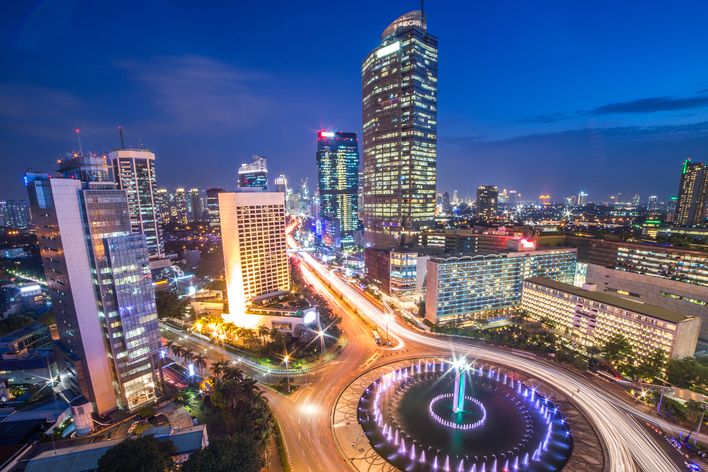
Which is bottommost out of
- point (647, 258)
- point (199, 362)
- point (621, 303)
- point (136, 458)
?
point (199, 362)

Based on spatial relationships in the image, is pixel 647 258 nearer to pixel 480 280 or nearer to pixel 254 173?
pixel 480 280

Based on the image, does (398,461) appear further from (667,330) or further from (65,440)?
(667,330)

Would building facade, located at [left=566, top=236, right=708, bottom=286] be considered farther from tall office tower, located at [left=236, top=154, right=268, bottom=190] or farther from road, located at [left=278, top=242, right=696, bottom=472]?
tall office tower, located at [left=236, top=154, right=268, bottom=190]

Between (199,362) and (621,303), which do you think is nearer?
(199,362)

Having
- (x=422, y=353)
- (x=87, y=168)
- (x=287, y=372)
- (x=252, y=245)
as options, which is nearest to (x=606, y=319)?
(x=422, y=353)

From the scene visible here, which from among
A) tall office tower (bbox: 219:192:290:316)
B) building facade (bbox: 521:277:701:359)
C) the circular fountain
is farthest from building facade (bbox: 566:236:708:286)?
tall office tower (bbox: 219:192:290:316)

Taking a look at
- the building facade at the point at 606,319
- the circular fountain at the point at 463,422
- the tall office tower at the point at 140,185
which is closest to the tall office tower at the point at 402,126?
the building facade at the point at 606,319
